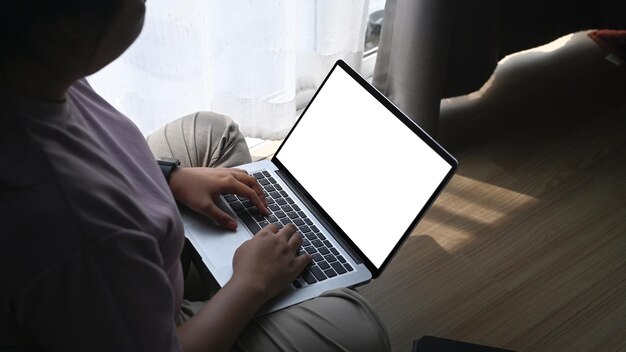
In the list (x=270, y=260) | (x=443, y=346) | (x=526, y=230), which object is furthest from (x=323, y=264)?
(x=526, y=230)

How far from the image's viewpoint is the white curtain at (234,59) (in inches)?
53.0

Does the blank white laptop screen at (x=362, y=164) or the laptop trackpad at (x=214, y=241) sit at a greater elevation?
the blank white laptop screen at (x=362, y=164)

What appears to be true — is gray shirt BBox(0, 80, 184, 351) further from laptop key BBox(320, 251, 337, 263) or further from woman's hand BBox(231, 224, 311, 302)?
laptop key BBox(320, 251, 337, 263)

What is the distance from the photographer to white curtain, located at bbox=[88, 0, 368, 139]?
1.35 metres

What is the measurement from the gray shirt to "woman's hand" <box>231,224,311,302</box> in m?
0.21

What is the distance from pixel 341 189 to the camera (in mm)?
1193

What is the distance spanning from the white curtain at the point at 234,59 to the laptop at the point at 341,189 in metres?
0.27

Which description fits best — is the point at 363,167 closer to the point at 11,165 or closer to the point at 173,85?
the point at 173,85

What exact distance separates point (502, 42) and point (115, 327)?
134 centimetres

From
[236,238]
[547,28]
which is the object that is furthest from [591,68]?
[236,238]

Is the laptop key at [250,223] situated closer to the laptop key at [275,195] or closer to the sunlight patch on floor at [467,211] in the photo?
the laptop key at [275,195]

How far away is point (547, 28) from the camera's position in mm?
1829

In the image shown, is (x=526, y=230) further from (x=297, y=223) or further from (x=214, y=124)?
(x=214, y=124)

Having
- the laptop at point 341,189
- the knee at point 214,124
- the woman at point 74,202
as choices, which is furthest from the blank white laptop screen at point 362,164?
the woman at point 74,202
